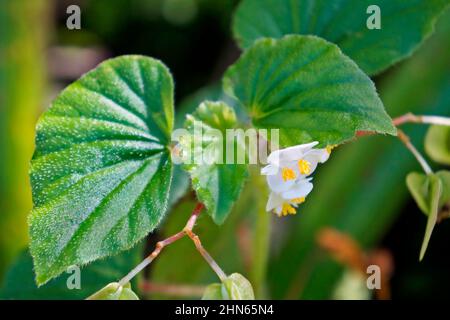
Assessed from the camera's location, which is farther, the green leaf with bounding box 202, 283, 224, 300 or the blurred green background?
the blurred green background

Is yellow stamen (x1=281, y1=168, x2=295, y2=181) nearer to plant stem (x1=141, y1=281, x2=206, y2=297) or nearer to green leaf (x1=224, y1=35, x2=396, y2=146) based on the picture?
green leaf (x1=224, y1=35, x2=396, y2=146)

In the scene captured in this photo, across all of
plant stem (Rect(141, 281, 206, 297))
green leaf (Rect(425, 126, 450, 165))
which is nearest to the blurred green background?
plant stem (Rect(141, 281, 206, 297))

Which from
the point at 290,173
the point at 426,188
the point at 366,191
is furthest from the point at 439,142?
the point at 366,191

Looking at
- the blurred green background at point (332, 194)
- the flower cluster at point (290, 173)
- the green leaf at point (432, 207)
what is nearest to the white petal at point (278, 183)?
the flower cluster at point (290, 173)

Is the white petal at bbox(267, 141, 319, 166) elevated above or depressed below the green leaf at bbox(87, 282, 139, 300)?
above

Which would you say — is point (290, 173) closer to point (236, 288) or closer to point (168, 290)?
point (236, 288)

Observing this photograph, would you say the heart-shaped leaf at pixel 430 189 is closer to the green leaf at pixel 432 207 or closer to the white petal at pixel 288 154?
the green leaf at pixel 432 207
